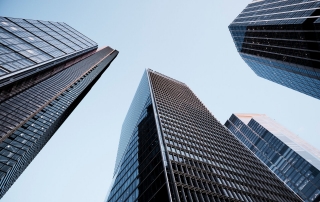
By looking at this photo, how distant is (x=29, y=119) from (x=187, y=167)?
161 ft

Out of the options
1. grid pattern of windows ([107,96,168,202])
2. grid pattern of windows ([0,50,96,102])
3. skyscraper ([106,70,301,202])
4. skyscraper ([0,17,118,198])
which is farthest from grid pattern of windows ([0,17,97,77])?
skyscraper ([106,70,301,202])

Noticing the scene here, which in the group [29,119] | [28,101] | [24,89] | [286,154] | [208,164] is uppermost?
[286,154]

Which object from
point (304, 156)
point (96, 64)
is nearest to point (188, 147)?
point (304, 156)

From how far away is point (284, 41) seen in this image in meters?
75.4

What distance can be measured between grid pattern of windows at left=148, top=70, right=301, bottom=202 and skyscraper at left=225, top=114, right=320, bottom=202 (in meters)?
39.6

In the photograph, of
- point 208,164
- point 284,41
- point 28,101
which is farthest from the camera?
point 284,41

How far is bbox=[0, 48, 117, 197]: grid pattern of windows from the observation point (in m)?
53.7

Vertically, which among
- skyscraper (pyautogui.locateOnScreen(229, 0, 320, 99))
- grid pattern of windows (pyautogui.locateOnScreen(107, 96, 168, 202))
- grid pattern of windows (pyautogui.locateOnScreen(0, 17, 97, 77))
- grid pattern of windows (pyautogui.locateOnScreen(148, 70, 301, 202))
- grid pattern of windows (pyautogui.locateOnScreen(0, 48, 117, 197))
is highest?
skyscraper (pyautogui.locateOnScreen(229, 0, 320, 99))

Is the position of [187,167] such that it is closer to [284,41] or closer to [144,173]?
[144,173]

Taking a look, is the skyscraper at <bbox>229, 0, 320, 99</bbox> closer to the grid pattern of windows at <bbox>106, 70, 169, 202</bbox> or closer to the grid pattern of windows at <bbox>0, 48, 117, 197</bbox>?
Answer: the grid pattern of windows at <bbox>106, 70, 169, 202</bbox>

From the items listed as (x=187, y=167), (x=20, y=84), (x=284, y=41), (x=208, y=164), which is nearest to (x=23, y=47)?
(x=20, y=84)

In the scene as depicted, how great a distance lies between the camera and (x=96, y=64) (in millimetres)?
153000

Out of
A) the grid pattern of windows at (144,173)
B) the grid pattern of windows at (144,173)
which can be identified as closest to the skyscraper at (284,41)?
the grid pattern of windows at (144,173)

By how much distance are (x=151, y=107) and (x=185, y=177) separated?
136 feet
